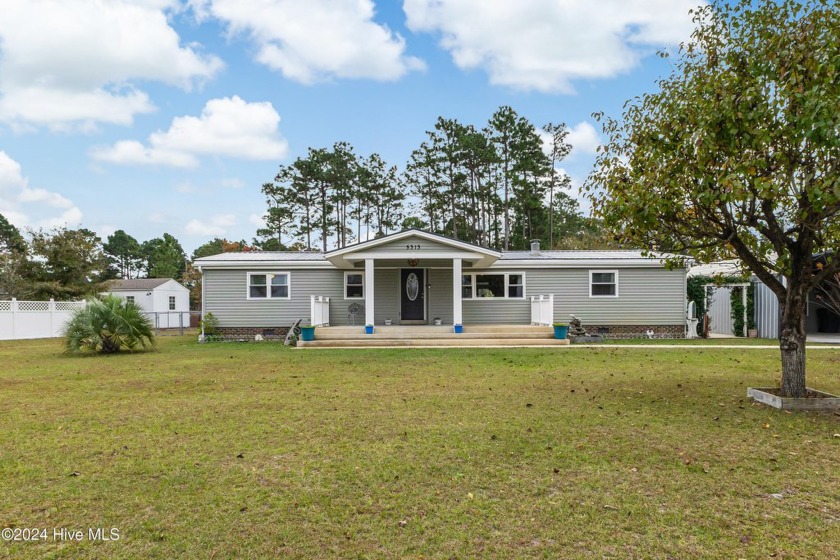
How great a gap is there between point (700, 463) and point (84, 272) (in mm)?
32035

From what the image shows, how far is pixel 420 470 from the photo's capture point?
4.04 meters

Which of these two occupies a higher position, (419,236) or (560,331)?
(419,236)

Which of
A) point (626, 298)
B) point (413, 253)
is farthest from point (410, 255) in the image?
point (626, 298)

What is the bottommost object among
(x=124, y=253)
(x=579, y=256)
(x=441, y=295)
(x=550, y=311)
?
(x=550, y=311)

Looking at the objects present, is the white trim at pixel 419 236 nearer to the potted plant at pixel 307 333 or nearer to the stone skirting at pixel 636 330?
the potted plant at pixel 307 333

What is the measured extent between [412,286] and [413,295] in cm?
34

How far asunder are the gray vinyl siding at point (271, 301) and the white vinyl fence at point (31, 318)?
596 centimetres

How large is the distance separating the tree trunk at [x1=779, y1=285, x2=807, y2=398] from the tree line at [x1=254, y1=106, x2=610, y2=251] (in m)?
27.0

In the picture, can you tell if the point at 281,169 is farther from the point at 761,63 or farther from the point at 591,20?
the point at 761,63

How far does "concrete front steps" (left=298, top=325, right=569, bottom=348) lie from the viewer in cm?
1472

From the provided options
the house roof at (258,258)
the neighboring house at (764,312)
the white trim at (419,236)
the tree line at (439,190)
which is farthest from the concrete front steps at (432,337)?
the tree line at (439,190)

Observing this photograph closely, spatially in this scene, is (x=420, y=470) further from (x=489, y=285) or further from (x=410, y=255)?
(x=489, y=285)

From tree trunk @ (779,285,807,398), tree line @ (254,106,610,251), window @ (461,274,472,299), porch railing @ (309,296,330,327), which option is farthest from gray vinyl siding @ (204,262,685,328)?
tree line @ (254,106,610,251)

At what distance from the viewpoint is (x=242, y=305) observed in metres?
17.9
